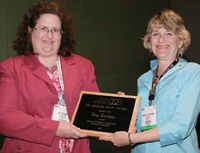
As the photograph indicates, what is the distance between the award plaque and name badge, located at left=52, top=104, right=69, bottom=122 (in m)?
0.08

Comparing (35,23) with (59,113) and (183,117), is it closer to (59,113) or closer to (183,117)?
(59,113)

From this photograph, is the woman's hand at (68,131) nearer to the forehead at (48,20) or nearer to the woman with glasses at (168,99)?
the woman with glasses at (168,99)

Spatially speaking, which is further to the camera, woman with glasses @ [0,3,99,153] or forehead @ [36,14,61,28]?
forehead @ [36,14,61,28]

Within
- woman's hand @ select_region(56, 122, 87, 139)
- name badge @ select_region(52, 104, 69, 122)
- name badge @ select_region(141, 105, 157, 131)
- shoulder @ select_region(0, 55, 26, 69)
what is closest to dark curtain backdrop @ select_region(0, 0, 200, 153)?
shoulder @ select_region(0, 55, 26, 69)

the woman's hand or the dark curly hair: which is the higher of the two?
the dark curly hair

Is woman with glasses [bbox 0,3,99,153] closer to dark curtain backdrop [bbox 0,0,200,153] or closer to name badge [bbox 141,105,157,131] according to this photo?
name badge [bbox 141,105,157,131]

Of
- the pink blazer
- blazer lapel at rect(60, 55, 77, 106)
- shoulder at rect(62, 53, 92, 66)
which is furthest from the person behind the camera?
shoulder at rect(62, 53, 92, 66)

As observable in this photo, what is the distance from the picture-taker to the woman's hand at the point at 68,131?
6.30 ft

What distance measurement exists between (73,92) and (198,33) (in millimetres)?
5183

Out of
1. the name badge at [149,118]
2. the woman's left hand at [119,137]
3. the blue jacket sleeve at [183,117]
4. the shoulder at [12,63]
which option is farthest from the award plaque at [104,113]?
the shoulder at [12,63]

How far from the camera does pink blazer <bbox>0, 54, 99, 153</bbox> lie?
188 cm

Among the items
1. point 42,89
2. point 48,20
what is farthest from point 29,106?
point 48,20

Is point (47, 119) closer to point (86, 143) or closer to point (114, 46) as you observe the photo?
point (86, 143)

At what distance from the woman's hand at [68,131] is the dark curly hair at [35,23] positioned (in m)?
0.69
